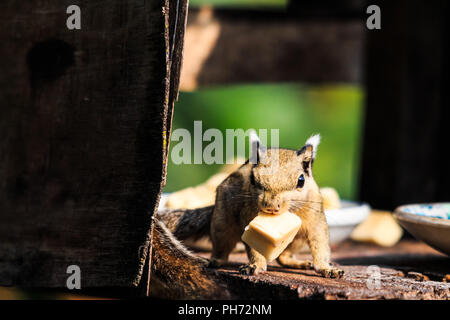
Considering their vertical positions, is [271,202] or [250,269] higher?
[271,202]

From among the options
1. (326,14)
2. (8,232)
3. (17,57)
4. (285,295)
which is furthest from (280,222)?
(326,14)

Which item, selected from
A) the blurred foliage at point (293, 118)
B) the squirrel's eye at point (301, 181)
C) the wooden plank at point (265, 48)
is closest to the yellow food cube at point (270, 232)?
the squirrel's eye at point (301, 181)

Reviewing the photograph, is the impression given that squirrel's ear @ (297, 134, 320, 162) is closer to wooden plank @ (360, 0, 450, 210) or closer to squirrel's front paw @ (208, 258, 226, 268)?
squirrel's front paw @ (208, 258, 226, 268)

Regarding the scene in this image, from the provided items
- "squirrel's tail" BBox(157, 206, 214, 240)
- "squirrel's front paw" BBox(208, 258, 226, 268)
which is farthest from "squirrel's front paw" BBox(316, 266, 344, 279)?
"squirrel's tail" BBox(157, 206, 214, 240)

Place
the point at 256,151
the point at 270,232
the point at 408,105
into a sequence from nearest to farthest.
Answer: the point at 270,232, the point at 256,151, the point at 408,105

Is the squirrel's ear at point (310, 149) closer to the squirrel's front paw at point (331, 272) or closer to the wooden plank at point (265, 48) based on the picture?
the squirrel's front paw at point (331, 272)

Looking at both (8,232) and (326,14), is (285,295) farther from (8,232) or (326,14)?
(326,14)

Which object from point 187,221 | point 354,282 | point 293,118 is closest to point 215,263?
point 187,221

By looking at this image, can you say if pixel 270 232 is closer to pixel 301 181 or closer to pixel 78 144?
pixel 301 181
